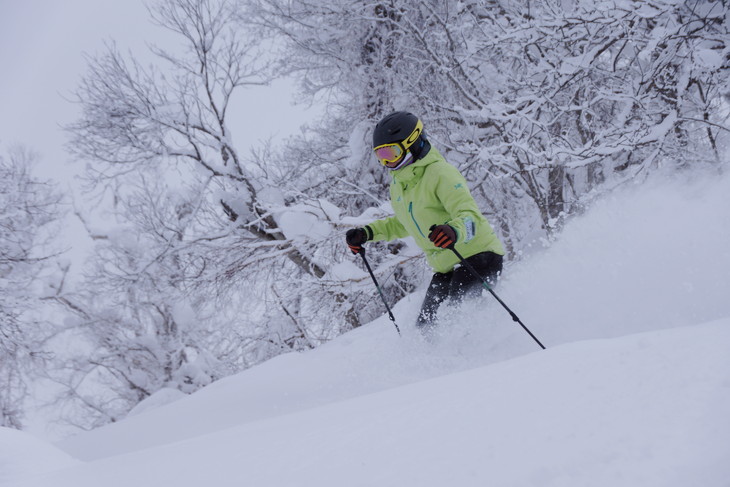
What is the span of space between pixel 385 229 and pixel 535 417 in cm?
320

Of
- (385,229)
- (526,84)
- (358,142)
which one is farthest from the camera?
(358,142)

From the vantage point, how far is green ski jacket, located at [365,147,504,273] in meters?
3.35

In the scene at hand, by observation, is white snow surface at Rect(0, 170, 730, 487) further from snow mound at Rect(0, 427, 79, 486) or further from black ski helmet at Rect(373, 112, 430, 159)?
black ski helmet at Rect(373, 112, 430, 159)

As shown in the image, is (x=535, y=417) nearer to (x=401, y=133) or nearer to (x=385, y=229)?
(x=401, y=133)

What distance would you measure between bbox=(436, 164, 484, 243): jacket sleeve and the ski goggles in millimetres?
324

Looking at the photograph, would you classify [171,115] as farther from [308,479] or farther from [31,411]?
[31,411]

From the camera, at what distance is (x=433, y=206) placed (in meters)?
3.59

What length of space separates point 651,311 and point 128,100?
28.4ft

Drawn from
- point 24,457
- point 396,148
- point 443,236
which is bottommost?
point 443,236

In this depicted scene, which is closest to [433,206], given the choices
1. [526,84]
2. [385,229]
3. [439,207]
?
[439,207]

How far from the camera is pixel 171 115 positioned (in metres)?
8.55

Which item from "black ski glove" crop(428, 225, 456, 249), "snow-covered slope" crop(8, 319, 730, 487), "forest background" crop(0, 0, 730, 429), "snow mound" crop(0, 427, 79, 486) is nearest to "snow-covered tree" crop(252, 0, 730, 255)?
"forest background" crop(0, 0, 730, 429)

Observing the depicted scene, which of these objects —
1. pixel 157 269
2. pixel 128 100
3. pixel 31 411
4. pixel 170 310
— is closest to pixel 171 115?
pixel 128 100

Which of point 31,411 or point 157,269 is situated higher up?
point 157,269
